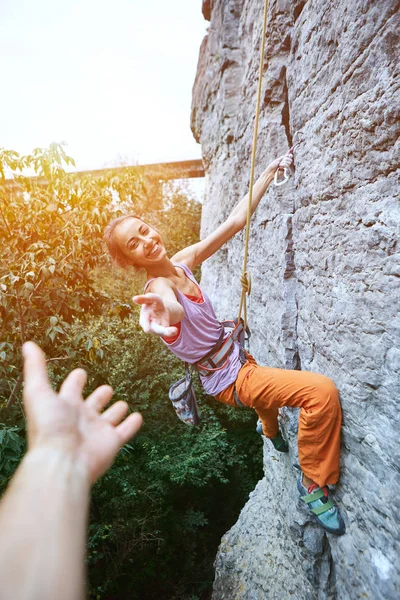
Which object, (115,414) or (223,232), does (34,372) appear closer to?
(115,414)

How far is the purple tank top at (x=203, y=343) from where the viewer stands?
78.6 inches


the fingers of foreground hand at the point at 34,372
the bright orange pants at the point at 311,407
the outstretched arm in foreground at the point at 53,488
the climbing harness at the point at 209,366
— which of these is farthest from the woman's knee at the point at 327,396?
the fingers of foreground hand at the point at 34,372

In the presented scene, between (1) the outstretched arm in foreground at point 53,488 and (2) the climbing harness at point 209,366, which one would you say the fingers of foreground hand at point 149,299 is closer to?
(1) the outstretched arm in foreground at point 53,488

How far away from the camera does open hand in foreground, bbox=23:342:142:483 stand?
2.55ft

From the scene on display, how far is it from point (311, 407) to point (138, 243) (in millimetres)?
1204

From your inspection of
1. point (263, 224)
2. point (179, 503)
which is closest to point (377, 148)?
point (263, 224)

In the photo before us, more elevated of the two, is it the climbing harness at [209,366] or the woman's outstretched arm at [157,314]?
the woman's outstretched arm at [157,314]

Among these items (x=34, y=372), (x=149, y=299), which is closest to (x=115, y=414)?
(x=34, y=372)

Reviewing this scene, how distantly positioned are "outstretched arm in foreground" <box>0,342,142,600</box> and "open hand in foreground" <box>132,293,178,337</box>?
1.06 feet

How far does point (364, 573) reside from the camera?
1.74 meters

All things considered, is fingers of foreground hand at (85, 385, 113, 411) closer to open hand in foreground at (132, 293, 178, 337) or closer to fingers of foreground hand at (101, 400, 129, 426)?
fingers of foreground hand at (101, 400, 129, 426)

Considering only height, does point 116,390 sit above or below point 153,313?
below

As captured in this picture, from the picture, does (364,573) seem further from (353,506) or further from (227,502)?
(227,502)

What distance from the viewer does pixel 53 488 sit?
67 cm
